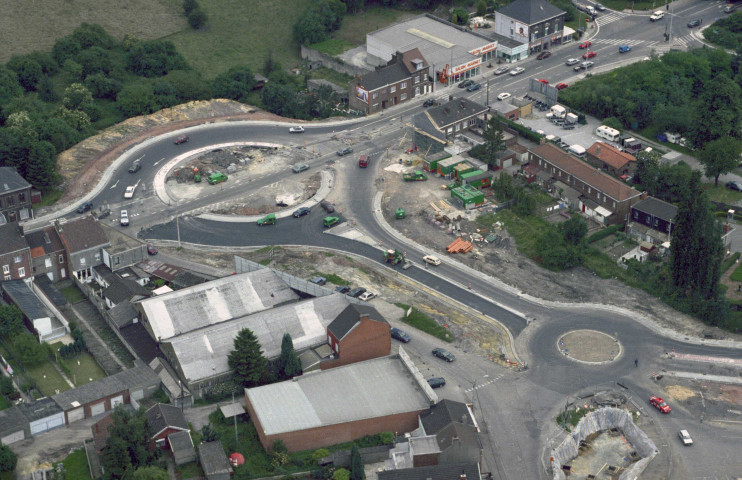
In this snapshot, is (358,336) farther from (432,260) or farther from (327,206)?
(327,206)

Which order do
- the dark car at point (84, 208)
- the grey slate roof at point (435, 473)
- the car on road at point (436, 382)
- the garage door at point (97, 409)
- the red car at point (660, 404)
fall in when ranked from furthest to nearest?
the dark car at point (84, 208) → the car on road at point (436, 382) → the garage door at point (97, 409) → the red car at point (660, 404) → the grey slate roof at point (435, 473)

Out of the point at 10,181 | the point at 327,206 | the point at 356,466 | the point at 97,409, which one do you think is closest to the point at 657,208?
the point at 327,206

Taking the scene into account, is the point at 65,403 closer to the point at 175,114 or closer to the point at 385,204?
the point at 385,204

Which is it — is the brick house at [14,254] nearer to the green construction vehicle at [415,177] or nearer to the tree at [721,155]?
the green construction vehicle at [415,177]

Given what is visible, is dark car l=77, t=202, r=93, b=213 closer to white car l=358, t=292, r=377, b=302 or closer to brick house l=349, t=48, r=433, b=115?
white car l=358, t=292, r=377, b=302

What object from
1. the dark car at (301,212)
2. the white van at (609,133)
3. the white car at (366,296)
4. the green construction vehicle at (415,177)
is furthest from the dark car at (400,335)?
the white van at (609,133)

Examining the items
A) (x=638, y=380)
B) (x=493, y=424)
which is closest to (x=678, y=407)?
(x=638, y=380)
